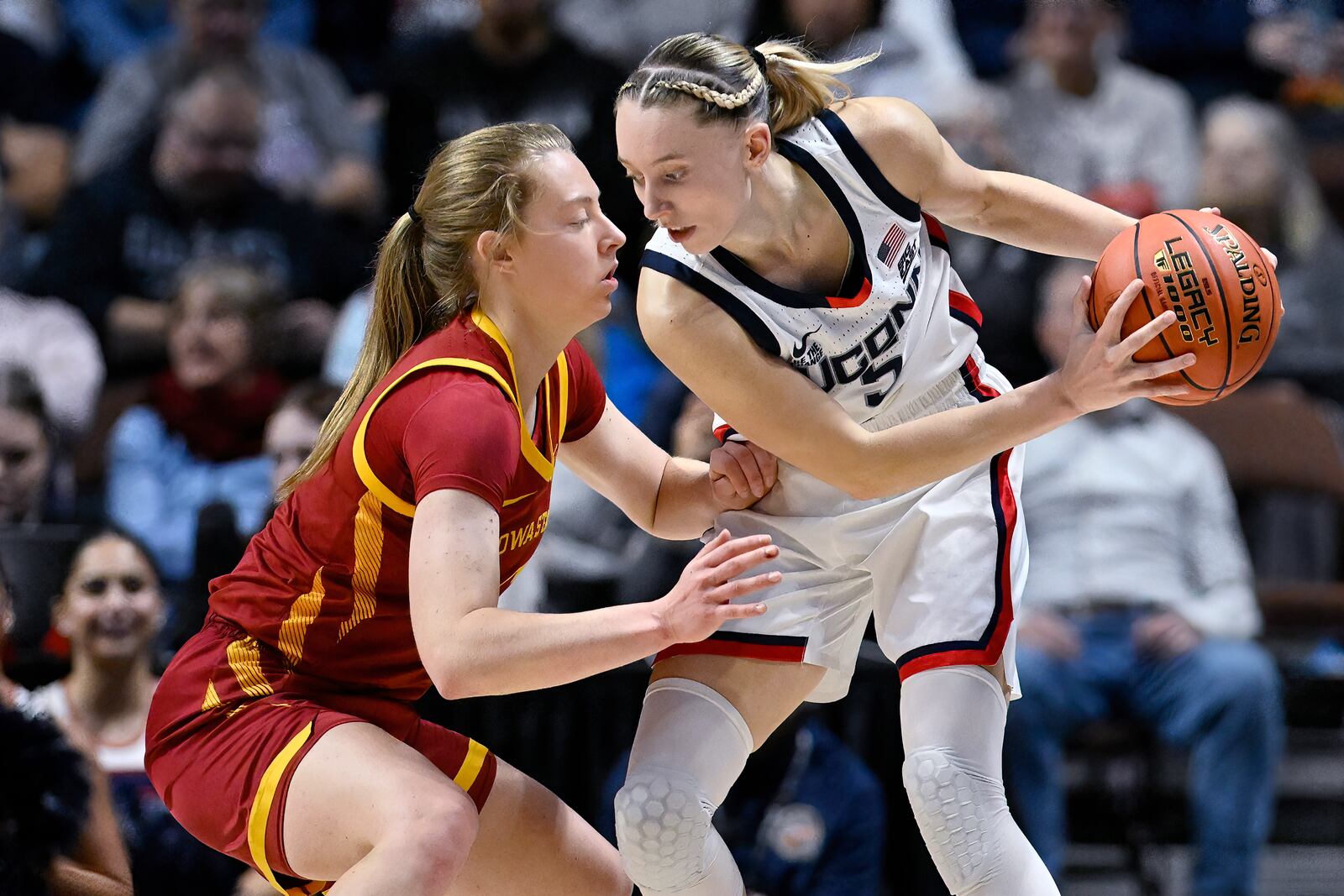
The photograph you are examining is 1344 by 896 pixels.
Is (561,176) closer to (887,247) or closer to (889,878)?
(887,247)

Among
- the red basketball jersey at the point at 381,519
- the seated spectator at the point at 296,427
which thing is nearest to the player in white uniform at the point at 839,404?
the red basketball jersey at the point at 381,519

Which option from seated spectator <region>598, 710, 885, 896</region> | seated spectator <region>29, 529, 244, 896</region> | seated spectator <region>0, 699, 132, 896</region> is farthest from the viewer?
seated spectator <region>598, 710, 885, 896</region>

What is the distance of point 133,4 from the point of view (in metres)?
6.85

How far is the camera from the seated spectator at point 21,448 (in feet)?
16.9

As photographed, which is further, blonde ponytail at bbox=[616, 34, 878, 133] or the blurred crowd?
the blurred crowd

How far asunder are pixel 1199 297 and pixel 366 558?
1.40 metres

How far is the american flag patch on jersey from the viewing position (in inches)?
115

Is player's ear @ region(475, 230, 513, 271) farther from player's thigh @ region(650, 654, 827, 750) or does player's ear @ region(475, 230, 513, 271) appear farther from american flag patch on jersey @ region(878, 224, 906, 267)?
player's thigh @ region(650, 654, 827, 750)

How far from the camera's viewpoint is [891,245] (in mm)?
2930

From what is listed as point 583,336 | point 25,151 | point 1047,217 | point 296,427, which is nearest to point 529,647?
point 1047,217

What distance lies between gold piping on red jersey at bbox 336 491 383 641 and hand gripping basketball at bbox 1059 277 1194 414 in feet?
3.66

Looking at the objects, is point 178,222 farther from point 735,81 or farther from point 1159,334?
point 1159,334

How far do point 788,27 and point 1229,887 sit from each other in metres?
3.40

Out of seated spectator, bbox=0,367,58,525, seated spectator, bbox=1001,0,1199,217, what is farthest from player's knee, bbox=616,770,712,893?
seated spectator, bbox=1001,0,1199,217
